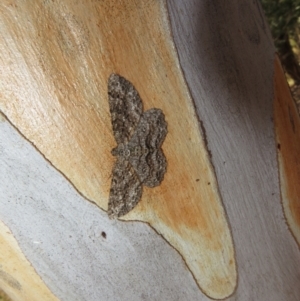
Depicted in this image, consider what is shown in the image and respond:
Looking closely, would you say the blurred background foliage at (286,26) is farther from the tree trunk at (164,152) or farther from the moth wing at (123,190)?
the moth wing at (123,190)

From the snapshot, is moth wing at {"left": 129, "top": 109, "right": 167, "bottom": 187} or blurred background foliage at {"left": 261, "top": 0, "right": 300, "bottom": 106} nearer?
moth wing at {"left": 129, "top": 109, "right": 167, "bottom": 187}

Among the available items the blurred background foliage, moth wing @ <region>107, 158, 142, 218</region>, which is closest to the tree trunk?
moth wing @ <region>107, 158, 142, 218</region>

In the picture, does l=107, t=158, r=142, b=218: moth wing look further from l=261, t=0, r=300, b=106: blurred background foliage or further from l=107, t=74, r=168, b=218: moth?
l=261, t=0, r=300, b=106: blurred background foliage

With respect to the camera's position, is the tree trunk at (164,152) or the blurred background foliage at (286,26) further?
the blurred background foliage at (286,26)

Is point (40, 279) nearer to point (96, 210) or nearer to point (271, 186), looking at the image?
point (96, 210)

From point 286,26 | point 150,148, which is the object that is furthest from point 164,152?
point 286,26

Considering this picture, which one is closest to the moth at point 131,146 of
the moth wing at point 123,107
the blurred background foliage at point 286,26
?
the moth wing at point 123,107

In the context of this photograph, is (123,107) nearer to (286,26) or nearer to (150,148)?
(150,148)

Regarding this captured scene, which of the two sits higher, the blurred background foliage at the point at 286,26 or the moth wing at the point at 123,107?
the moth wing at the point at 123,107
